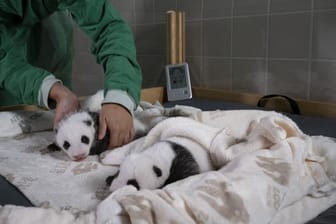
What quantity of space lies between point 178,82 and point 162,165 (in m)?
0.90

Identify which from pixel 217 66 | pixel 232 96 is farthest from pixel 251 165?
pixel 217 66

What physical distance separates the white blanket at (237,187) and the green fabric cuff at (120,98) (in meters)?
0.10

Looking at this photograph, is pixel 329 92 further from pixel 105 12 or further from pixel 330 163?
pixel 105 12

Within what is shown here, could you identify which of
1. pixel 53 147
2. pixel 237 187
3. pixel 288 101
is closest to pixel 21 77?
pixel 53 147

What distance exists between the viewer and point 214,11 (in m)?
1.49

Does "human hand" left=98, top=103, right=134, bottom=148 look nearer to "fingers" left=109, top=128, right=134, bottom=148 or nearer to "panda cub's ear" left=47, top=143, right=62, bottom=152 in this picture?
"fingers" left=109, top=128, right=134, bottom=148

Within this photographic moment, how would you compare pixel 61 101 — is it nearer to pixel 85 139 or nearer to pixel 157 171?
pixel 85 139

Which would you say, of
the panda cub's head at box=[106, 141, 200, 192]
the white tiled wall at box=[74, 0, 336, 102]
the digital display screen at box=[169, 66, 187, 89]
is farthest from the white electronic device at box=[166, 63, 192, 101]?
the panda cub's head at box=[106, 141, 200, 192]

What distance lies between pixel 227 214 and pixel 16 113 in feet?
2.41

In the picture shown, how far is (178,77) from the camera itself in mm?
1501

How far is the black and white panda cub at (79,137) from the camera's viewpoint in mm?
778

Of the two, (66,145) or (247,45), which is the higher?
(247,45)

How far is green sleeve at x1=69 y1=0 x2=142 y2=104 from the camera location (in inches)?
35.0

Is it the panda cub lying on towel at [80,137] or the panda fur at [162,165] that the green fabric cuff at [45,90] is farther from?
the panda fur at [162,165]
